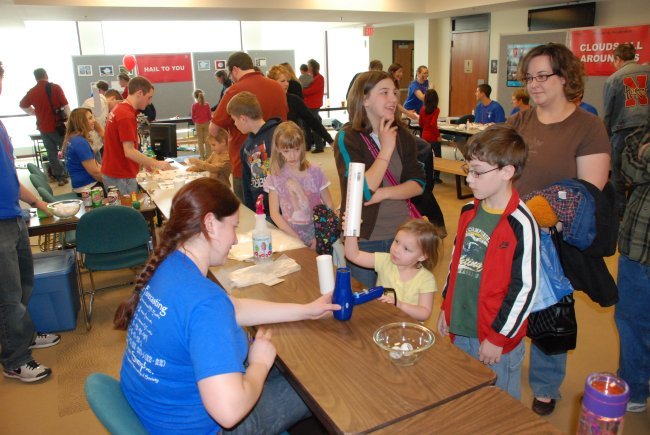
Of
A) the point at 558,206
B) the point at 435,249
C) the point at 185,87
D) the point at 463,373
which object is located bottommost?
the point at 463,373

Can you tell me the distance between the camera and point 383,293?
1.69 metres

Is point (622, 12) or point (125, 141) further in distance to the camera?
point (622, 12)

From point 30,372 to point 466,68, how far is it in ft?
32.6

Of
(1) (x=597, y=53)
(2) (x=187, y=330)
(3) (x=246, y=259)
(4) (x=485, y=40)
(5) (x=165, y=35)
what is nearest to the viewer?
(2) (x=187, y=330)

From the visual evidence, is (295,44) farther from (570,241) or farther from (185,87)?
(570,241)

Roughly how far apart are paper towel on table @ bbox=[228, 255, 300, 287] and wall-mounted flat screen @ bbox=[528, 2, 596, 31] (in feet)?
26.5

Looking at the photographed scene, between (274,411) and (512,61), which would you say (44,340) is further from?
(512,61)

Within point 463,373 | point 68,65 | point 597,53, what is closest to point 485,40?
point 597,53

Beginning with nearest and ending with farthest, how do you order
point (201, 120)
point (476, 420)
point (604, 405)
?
point (604, 405), point (476, 420), point (201, 120)

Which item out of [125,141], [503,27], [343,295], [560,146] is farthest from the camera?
[503,27]

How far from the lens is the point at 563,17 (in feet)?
27.1

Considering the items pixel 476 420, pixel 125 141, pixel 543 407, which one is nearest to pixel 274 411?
pixel 476 420

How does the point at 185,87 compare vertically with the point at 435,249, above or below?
above

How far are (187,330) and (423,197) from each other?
195 cm
